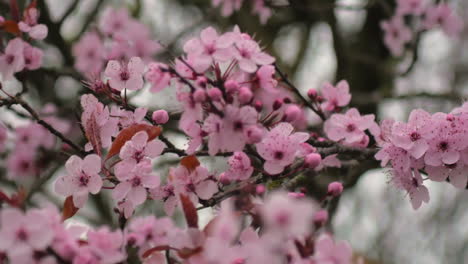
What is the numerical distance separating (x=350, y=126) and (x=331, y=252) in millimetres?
830

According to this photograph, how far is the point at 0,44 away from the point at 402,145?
161cm

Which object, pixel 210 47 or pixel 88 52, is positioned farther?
pixel 88 52

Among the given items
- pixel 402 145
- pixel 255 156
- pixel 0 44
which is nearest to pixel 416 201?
pixel 402 145

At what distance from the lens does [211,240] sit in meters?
1.17

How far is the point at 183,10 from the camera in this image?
4.38 metres

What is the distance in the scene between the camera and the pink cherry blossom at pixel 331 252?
1234 millimetres

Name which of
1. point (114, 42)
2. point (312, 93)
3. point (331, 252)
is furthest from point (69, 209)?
point (114, 42)

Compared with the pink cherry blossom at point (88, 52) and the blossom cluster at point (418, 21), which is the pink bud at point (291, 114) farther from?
the blossom cluster at point (418, 21)

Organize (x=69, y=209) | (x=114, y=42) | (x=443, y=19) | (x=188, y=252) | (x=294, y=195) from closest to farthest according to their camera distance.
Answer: (x=188, y=252), (x=294, y=195), (x=69, y=209), (x=114, y=42), (x=443, y=19)

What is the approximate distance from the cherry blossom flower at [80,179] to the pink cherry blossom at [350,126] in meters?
0.81

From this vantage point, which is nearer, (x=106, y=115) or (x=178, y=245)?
(x=178, y=245)

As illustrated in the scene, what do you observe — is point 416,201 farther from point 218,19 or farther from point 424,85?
point 424,85

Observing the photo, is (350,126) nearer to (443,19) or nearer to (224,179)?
(224,179)

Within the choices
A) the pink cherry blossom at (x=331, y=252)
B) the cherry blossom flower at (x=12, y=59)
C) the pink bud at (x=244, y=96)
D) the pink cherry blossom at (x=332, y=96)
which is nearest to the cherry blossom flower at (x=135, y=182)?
the pink bud at (x=244, y=96)
